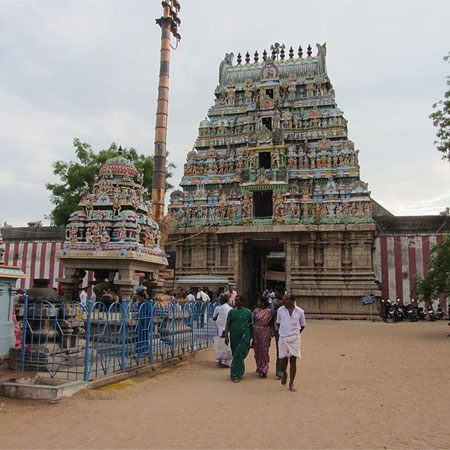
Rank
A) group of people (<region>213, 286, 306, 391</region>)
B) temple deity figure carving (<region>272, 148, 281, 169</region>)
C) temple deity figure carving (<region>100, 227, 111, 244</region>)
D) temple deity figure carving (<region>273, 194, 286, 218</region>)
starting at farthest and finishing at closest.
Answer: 1. temple deity figure carving (<region>272, 148, 281, 169</region>)
2. temple deity figure carving (<region>273, 194, 286, 218</region>)
3. temple deity figure carving (<region>100, 227, 111, 244</region>)
4. group of people (<region>213, 286, 306, 391</region>)

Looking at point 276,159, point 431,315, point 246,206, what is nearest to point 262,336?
point 246,206

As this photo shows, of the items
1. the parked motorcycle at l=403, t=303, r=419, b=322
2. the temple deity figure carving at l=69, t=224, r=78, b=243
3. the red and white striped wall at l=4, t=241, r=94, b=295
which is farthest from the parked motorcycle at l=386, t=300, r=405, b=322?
the red and white striped wall at l=4, t=241, r=94, b=295

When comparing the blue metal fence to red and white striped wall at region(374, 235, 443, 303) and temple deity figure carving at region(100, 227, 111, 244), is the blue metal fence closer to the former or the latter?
temple deity figure carving at region(100, 227, 111, 244)

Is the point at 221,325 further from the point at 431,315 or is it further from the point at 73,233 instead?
the point at 431,315

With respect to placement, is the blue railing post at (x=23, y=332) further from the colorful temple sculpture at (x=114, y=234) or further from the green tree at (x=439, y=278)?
the green tree at (x=439, y=278)

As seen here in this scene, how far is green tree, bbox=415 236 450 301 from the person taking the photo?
14.4 meters

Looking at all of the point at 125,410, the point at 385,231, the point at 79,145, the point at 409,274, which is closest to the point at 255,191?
the point at 385,231

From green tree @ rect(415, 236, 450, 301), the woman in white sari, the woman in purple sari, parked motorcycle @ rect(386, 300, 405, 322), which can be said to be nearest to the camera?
the woman in purple sari

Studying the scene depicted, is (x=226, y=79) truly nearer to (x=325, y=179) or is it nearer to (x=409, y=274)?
(x=325, y=179)

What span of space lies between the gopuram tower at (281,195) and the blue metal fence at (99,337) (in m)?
12.7

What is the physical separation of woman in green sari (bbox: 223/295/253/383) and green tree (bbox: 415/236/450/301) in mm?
9164

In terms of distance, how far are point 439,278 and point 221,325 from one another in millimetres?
8784

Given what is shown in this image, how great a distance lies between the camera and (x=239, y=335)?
311 inches

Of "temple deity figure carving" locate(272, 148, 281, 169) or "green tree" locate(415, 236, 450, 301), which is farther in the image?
"temple deity figure carving" locate(272, 148, 281, 169)
